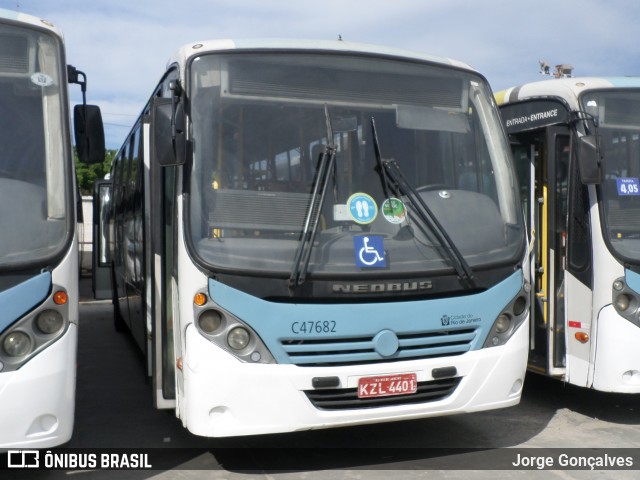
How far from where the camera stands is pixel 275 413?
16.1 ft

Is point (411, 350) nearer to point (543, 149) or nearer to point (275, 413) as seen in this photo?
point (275, 413)

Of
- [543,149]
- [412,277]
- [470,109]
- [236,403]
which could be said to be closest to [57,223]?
[236,403]

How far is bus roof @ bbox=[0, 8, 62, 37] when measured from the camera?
499 centimetres

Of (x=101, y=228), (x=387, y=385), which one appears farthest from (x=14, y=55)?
(x=101, y=228)

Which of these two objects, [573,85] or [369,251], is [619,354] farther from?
[369,251]

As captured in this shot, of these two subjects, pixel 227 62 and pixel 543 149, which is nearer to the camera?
pixel 227 62

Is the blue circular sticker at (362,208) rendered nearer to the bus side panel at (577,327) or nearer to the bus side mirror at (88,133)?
the bus side mirror at (88,133)

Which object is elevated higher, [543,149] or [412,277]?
[543,149]

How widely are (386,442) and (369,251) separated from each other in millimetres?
1779

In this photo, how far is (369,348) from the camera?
513 cm

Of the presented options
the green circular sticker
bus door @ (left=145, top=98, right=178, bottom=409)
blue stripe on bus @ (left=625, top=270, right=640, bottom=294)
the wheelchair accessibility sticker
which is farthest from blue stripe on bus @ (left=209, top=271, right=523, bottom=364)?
blue stripe on bus @ (left=625, top=270, right=640, bottom=294)

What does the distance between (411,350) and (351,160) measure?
1.30 metres

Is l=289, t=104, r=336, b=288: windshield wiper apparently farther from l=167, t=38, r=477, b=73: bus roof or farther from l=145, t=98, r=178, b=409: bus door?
l=145, t=98, r=178, b=409: bus door

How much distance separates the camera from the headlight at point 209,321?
4914mm
